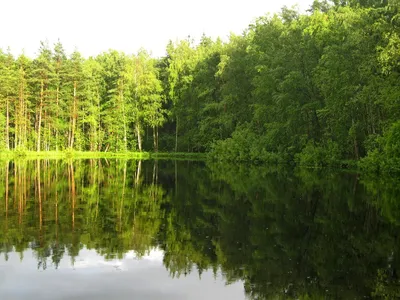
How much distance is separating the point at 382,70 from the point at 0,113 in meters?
54.0

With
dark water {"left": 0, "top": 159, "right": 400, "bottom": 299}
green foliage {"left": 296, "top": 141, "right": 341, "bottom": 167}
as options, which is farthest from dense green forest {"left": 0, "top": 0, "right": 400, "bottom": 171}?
dark water {"left": 0, "top": 159, "right": 400, "bottom": 299}

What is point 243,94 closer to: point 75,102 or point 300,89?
point 300,89

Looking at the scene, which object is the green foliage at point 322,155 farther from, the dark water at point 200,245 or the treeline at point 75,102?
the treeline at point 75,102

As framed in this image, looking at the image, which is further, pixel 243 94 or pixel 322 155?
pixel 243 94

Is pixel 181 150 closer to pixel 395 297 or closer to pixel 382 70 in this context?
pixel 382 70

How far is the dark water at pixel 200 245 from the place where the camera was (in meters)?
8.35

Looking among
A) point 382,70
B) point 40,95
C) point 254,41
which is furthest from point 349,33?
point 40,95

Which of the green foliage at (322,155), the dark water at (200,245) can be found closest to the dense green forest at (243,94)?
the green foliage at (322,155)

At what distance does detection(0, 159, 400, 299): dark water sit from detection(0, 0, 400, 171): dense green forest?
51.2ft

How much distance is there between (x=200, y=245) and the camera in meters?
11.7

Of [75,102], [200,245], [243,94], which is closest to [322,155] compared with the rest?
[243,94]

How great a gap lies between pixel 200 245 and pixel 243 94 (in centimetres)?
4846

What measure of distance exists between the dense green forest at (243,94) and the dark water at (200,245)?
1560 cm

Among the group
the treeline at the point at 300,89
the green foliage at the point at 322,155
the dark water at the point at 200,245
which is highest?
the treeline at the point at 300,89
